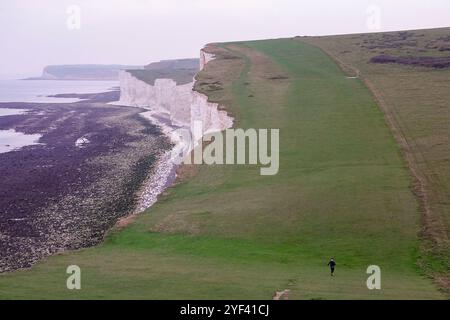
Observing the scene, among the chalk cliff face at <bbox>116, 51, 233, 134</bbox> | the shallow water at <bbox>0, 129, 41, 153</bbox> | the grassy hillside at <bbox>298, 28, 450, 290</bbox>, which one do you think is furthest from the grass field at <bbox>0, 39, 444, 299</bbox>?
the shallow water at <bbox>0, 129, 41, 153</bbox>

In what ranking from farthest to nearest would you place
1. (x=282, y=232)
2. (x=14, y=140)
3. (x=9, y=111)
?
Result: (x=9, y=111)
(x=14, y=140)
(x=282, y=232)

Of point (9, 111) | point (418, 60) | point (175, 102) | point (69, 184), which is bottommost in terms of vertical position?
point (69, 184)

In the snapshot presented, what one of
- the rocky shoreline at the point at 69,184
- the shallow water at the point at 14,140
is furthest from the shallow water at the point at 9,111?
the shallow water at the point at 14,140

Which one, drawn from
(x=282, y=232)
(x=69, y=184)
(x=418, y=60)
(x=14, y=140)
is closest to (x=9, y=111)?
(x=14, y=140)

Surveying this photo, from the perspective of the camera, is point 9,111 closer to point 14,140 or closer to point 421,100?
point 14,140

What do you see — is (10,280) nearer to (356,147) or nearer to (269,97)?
(356,147)

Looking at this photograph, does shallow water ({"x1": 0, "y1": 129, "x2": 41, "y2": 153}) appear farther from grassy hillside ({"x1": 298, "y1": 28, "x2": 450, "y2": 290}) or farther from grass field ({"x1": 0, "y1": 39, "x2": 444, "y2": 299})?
grassy hillside ({"x1": 298, "y1": 28, "x2": 450, "y2": 290})

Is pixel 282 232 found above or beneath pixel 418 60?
beneath
